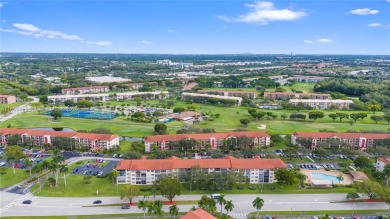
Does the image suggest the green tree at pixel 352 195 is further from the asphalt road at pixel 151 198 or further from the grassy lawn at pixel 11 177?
the grassy lawn at pixel 11 177

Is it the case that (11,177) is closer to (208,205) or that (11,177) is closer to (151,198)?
(151,198)

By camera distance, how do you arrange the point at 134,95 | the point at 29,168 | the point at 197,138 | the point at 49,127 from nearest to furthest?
the point at 29,168
the point at 197,138
the point at 49,127
the point at 134,95

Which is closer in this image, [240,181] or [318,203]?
[318,203]

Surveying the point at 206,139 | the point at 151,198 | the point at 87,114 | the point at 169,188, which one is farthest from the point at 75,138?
the point at 87,114

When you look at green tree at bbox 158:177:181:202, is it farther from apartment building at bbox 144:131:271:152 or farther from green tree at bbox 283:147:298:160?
green tree at bbox 283:147:298:160

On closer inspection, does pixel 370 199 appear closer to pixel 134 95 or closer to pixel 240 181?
pixel 240 181

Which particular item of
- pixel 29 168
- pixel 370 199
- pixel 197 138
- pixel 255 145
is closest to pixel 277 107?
pixel 255 145

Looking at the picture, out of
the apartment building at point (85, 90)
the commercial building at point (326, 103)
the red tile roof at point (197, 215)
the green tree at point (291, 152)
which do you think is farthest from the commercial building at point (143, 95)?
the red tile roof at point (197, 215)
